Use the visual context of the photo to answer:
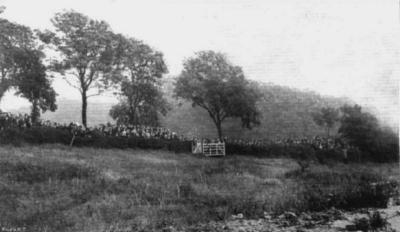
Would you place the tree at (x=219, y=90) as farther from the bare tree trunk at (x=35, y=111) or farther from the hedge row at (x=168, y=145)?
the bare tree trunk at (x=35, y=111)

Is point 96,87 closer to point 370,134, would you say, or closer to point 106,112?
point 106,112

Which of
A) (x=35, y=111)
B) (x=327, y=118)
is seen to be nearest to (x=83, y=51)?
(x=35, y=111)

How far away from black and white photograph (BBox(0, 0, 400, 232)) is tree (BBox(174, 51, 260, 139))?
107 millimetres

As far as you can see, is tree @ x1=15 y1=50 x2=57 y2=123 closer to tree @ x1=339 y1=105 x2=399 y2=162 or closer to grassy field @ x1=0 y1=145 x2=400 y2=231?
grassy field @ x1=0 y1=145 x2=400 y2=231

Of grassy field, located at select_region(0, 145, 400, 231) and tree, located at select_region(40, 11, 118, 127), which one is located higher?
tree, located at select_region(40, 11, 118, 127)

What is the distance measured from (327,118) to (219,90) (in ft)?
24.4

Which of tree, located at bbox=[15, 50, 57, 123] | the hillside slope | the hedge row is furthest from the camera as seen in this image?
the hillside slope

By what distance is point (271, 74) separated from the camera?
17.2 metres

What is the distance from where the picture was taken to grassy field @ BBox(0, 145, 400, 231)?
6992 mm

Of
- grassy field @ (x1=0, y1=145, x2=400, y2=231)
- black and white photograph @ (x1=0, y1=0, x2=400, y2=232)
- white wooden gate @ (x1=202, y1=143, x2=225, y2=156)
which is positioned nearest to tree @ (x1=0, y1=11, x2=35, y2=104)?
black and white photograph @ (x1=0, y1=0, x2=400, y2=232)

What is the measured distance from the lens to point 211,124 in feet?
77.0

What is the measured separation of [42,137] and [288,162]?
1425 cm

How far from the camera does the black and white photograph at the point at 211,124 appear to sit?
8047 millimetres

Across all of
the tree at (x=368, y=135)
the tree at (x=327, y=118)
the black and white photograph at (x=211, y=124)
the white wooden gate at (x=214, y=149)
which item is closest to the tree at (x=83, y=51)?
the black and white photograph at (x=211, y=124)
